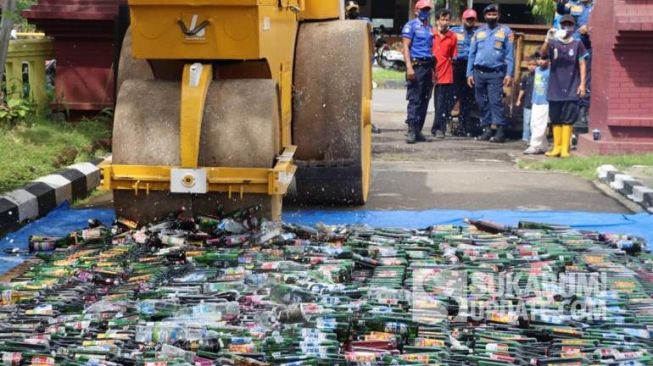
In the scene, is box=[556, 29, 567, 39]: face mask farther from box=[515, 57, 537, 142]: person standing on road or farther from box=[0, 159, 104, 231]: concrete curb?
box=[0, 159, 104, 231]: concrete curb

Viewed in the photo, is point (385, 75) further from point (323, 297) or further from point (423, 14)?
point (323, 297)

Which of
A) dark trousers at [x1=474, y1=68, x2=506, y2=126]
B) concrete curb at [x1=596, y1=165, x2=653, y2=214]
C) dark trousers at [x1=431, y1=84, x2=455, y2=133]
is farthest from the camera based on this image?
dark trousers at [x1=431, y1=84, x2=455, y2=133]

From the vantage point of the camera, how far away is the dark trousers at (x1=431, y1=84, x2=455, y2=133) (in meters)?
15.2

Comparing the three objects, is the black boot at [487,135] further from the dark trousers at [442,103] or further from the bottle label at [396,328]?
the bottle label at [396,328]

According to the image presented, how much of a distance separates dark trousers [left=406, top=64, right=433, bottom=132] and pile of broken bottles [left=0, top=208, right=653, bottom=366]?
7207 mm

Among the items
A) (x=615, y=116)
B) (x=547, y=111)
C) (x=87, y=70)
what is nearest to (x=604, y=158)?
(x=615, y=116)

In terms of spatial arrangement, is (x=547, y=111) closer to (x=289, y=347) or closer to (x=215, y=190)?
(x=215, y=190)

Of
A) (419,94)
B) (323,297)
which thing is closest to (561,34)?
(419,94)

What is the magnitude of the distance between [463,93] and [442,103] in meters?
0.39

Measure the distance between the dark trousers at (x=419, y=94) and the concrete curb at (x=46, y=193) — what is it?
5.46 m

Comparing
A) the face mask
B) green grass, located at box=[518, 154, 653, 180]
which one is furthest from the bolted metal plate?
the face mask

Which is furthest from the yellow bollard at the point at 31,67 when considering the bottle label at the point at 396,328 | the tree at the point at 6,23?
the bottle label at the point at 396,328

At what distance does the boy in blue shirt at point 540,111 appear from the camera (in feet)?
43.1

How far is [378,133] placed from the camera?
606 inches
